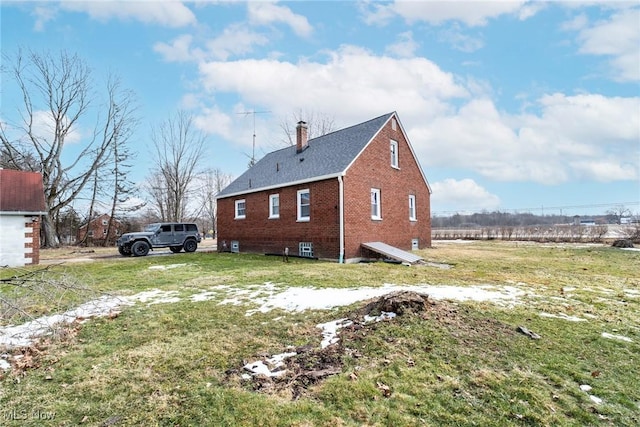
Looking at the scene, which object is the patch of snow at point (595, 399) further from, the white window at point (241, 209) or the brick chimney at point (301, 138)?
the white window at point (241, 209)

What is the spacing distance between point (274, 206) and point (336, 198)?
444 cm

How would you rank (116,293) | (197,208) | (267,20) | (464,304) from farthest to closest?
(197,208)
(267,20)
(116,293)
(464,304)

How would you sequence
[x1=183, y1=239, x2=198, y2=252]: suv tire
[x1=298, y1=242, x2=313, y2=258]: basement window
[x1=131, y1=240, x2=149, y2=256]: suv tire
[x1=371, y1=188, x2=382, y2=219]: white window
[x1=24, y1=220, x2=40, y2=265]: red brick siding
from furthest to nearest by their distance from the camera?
[x1=183, y1=239, x2=198, y2=252]: suv tire < [x1=131, y1=240, x2=149, y2=256]: suv tire < [x1=371, y1=188, x2=382, y2=219]: white window < [x1=298, y1=242, x2=313, y2=258]: basement window < [x1=24, y1=220, x2=40, y2=265]: red brick siding

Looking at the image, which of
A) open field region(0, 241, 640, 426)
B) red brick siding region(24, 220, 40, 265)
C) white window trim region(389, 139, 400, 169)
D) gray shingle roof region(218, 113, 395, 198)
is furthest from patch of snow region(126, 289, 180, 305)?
white window trim region(389, 139, 400, 169)

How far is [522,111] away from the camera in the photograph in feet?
51.6

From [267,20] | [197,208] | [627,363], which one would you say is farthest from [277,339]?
[197,208]

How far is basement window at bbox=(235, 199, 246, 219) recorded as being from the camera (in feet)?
60.6

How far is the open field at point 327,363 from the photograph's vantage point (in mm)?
2721

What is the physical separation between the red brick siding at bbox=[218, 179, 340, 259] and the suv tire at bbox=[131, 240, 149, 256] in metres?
4.11

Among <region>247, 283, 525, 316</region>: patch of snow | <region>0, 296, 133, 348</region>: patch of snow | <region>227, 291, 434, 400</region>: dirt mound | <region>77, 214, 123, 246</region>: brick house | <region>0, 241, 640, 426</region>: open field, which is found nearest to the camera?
<region>0, 241, 640, 426</region>: open field

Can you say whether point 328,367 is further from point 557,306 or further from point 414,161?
point 414,161

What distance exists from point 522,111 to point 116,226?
33.8 meters

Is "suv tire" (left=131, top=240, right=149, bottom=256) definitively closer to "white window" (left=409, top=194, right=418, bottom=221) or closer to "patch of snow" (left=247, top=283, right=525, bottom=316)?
"patch of snow" (left=247, top=283, right=525, bottom=316)

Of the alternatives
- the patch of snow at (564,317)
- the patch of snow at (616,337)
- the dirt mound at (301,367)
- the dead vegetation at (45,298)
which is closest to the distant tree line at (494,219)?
the patch of snow at (564,317)
